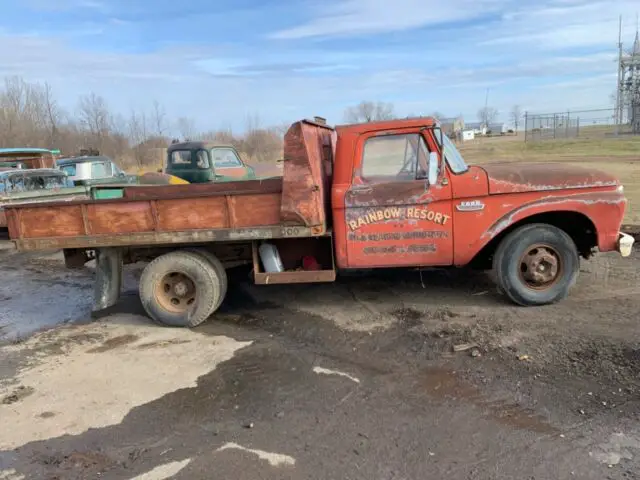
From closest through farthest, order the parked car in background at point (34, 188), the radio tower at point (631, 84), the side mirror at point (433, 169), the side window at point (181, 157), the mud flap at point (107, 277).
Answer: the side mirror at point (433, 169) → the mud flap at point (107, 277) → the parked car in background at point (34, 188) → the side window at point (181, 157) → the radio tower at point (631, 84)

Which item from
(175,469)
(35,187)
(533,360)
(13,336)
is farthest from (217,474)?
(35,187)

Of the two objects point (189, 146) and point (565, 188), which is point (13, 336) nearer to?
point (565, 188)

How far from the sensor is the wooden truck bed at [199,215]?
5.52m

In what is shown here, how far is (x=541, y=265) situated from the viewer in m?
5.64

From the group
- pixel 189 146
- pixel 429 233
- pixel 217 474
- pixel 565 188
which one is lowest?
pixel 217 474

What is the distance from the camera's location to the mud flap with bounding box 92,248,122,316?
634 cm

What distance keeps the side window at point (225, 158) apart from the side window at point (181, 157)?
0.59m

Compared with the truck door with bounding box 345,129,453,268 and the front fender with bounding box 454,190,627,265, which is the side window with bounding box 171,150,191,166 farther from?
the front fender with bounding box 454,190,627,265

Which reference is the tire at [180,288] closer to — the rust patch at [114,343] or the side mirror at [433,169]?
the rust patch at [114,343]

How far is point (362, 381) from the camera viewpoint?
443 cm

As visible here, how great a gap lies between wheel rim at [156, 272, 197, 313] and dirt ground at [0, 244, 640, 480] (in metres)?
0.31

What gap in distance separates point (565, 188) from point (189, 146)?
9.52 meters

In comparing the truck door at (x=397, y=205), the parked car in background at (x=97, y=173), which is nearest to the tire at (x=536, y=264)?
the truck door at (x=397, y=205)

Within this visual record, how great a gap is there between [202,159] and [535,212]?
9.01 meters
